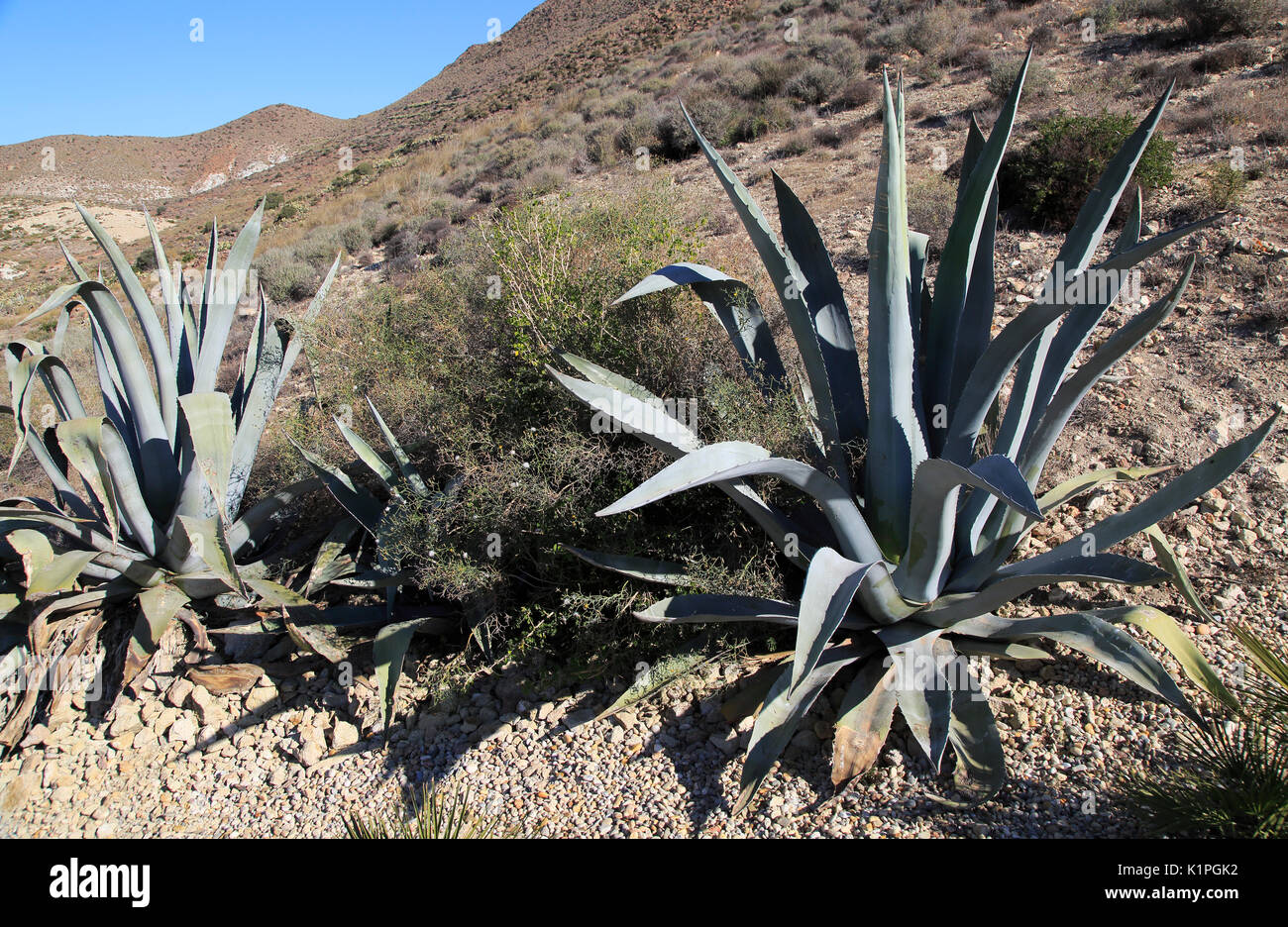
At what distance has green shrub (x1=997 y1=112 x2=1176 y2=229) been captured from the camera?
5.56m

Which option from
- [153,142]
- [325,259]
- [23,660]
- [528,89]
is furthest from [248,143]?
[23,660]

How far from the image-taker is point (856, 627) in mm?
2869

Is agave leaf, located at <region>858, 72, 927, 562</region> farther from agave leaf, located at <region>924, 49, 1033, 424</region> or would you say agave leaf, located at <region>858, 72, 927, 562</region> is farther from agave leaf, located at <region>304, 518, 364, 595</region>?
agave leaf, located at <region>304, 518, 364, 595</region>

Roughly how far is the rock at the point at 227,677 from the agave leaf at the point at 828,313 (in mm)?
3161

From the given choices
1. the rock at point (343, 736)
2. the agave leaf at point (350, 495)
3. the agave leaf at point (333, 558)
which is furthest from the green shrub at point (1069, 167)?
the rock at point (343, 736)

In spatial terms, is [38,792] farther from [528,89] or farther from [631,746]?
[528,89]

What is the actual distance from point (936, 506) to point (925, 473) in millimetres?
158

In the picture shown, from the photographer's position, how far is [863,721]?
2.64 metres

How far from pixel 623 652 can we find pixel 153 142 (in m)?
58.0

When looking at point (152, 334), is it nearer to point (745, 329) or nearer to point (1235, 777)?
point (745, 329)

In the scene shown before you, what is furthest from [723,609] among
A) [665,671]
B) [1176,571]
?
[1176,571]

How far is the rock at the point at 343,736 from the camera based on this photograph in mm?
3344

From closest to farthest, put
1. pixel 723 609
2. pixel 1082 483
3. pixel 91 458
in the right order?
1. pixel 723 609
2. pixel 1082 483
3. pixel 91 458

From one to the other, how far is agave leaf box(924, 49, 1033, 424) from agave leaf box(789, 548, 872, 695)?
3.75 ft
